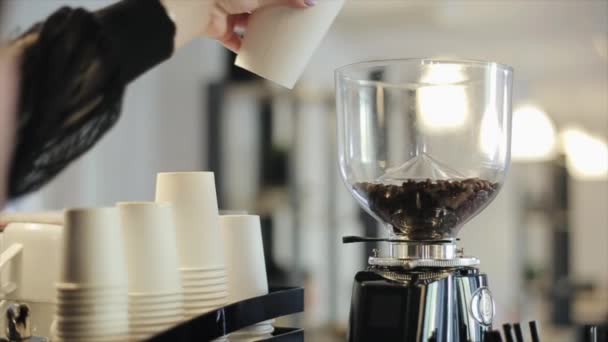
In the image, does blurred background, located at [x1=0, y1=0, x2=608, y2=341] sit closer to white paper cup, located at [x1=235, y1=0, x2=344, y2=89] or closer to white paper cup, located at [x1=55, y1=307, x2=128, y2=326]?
white paper cup, located at [x1=235, y1=0, x2=344, y2=89]

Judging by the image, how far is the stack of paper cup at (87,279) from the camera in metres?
0.69

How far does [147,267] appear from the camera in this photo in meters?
0.76

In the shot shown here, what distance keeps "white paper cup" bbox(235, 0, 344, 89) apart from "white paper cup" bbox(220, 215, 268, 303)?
17 cm

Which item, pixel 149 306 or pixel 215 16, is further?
pixel 215 16

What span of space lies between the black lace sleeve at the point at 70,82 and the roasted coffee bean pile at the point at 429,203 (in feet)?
1.10

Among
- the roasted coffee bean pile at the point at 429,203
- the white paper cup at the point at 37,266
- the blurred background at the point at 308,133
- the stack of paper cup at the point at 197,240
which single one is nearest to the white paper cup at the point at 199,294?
the stack of paper cup at the point at 197,240

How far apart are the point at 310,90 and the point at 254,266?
130 inches

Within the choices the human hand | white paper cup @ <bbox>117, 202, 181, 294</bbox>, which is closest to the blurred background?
the human hand

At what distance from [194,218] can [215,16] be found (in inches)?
9.6

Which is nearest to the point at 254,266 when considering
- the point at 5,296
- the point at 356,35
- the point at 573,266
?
the point at 5,296

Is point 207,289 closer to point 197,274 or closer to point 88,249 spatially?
point 197,274

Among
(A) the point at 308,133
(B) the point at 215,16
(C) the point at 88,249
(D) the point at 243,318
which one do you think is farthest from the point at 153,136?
(C) the point at 88,249

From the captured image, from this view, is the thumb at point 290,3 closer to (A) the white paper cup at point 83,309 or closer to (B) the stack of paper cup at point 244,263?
(B) the stack of paper cup at point 244,263

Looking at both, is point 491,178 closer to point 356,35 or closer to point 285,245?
point 285,245
